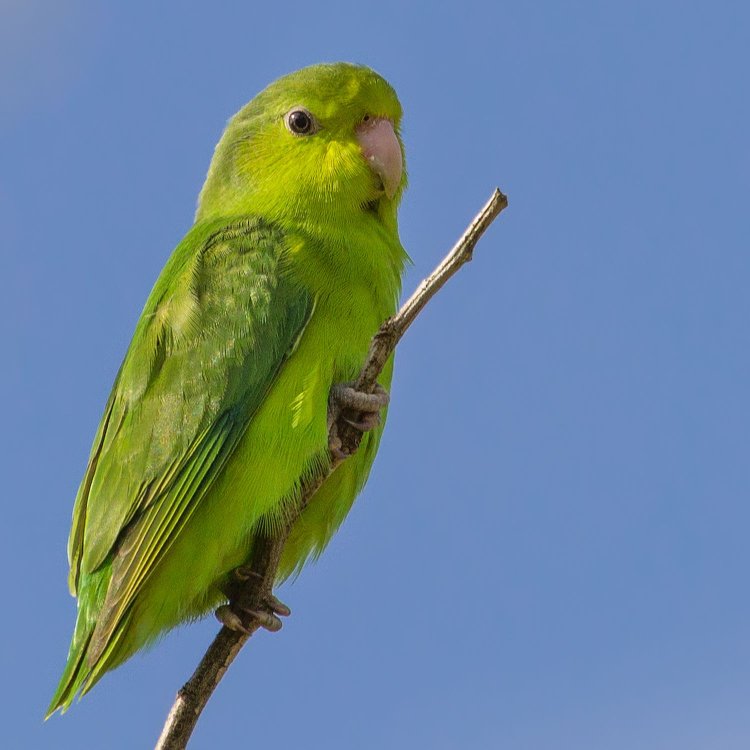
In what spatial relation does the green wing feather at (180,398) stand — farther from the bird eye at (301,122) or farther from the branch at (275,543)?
the bird eye at (301,122)

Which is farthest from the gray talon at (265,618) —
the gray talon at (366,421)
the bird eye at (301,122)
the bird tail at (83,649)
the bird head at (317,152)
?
the bird eye at (301,122)

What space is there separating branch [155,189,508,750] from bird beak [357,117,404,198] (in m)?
1.52

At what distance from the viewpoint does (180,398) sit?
563 centimetres

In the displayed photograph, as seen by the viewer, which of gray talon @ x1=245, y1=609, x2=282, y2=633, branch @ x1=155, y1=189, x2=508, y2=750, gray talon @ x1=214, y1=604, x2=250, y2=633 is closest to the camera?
branch @ x1=155, y1=189, x2=508, y2=750

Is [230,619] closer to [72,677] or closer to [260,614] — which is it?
[260,614]

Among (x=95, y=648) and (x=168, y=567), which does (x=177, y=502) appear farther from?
(x=95, y=648)

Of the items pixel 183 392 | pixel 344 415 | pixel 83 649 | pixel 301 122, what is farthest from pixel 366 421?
pixel 301 122

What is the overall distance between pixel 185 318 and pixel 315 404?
91cm

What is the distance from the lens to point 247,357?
18.3ft

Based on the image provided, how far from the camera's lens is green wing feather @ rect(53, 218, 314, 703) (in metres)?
5.32

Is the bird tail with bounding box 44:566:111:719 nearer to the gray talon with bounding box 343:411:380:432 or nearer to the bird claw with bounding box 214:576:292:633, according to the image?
the bird claw with bounding box 214:576:292:633

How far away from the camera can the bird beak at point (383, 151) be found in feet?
20.4

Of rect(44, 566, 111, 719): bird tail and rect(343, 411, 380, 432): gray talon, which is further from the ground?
rect(343, 411, 380, 432): gray talon

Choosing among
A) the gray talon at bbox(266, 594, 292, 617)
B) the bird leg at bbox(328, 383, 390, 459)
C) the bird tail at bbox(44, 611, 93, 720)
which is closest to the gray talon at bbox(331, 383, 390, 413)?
the bird leg at bbox(328, 383, 390, 459)
